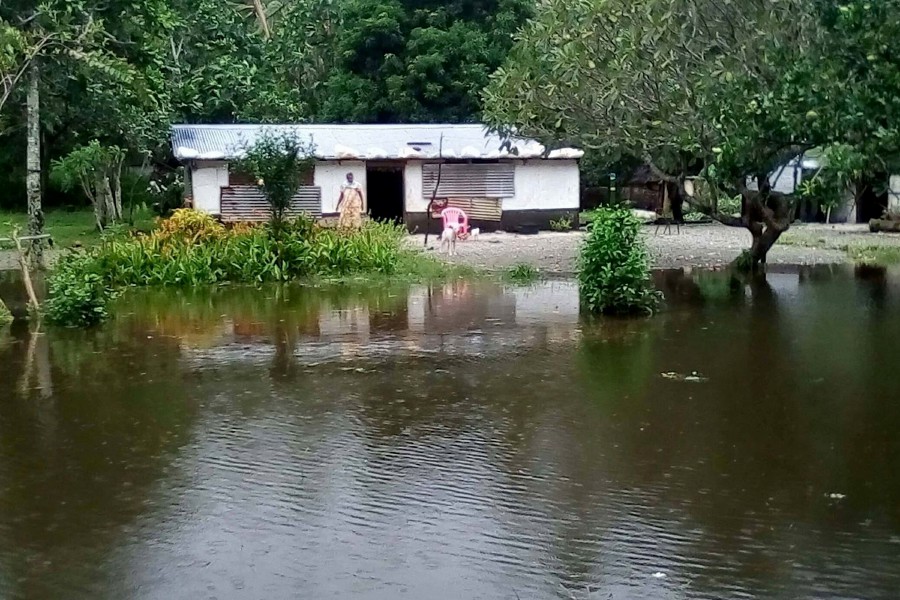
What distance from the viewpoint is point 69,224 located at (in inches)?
1041

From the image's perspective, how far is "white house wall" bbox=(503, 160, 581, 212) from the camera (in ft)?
87.7

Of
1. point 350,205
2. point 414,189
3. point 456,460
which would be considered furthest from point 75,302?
point 414,189

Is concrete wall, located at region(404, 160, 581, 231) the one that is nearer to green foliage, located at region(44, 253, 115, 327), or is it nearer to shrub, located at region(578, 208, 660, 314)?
shrub, located at region(578, 208, 660, 314)

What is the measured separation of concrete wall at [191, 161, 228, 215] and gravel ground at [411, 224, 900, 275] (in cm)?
478

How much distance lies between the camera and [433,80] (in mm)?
31094

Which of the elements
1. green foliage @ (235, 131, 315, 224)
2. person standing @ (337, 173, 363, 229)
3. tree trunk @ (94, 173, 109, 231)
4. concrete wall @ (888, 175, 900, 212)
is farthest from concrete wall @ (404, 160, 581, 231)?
concrete wall @ (888, 175, 900, 212)

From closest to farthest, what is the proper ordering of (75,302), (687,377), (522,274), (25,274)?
1. (687,377)
2. (75,302)
3. (25,274)
4. (522,274)

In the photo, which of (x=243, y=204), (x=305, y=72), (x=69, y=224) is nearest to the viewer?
(x=243, y=204)

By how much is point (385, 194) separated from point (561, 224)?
15.9 feet

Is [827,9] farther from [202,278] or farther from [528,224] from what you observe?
[528,224]

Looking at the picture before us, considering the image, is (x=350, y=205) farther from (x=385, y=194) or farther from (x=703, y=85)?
(x=703, y=85)

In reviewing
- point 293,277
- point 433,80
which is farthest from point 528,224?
point 293,277

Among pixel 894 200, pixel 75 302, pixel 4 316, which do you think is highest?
pixel 894 200

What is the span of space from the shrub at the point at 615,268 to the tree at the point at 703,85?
1.38 metres
